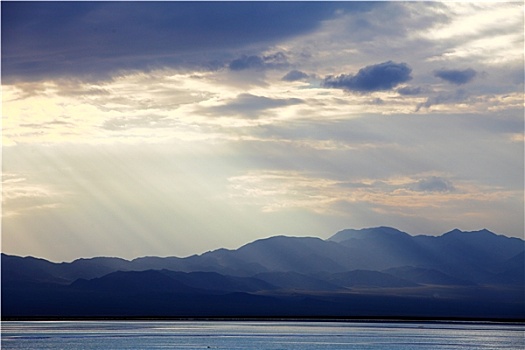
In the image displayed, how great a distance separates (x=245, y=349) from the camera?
10806cm

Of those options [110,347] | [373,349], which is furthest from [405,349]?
[110,347]

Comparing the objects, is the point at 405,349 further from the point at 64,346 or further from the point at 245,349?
the point at 64,346

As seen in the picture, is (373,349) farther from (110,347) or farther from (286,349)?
(110,347)

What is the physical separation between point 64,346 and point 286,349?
94.4ft

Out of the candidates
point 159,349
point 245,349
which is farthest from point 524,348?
point 159,349

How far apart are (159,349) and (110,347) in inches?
259

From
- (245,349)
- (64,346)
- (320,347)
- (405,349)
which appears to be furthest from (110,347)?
(405,349)

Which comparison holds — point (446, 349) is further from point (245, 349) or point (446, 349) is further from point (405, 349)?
point (245, 349)

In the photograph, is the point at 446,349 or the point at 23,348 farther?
the point at 446,349

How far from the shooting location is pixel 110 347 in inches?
4373

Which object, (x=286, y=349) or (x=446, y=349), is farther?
(x=446, y=349)

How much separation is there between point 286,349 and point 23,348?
104ft

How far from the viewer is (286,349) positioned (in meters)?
107

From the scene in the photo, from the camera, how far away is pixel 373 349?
358ft
